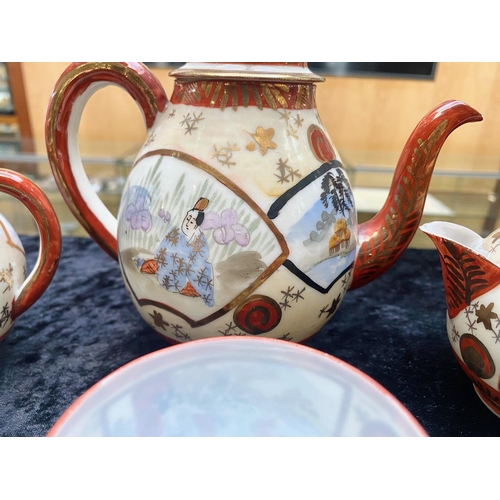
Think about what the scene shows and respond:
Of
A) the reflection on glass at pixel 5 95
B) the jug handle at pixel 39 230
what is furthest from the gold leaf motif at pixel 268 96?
the reflection on glass at pixel 5 95

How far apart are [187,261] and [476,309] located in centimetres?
23

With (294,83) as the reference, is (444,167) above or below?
below

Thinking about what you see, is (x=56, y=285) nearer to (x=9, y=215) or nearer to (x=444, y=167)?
(x=9, y=215)

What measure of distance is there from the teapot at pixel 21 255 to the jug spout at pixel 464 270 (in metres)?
0.36

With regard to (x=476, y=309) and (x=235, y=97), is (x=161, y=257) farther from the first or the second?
(x=476, y=309)

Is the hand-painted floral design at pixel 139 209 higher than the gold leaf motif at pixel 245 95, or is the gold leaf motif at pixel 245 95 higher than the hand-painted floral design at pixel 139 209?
the gold leaf motif at pixel 245 95

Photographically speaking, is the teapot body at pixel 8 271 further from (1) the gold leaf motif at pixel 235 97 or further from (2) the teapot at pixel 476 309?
(2) the teapot at pixel 476 309

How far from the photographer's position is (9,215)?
2.76ft

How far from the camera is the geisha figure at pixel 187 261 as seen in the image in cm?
36

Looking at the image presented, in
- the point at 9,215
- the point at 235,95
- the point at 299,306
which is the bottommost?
the point at 9,215

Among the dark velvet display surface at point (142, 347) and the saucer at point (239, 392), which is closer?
the saucer at point (239, 392)

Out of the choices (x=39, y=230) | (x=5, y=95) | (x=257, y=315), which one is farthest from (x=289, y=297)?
(x=5, y=95)

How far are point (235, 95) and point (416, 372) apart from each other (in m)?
0.32
